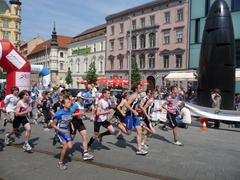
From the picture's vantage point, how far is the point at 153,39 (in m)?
52.2

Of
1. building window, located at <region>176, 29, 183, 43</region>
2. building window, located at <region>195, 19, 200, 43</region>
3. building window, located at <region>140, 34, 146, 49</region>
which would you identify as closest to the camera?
building window, located at <region>195, 19, 200, 43</region>

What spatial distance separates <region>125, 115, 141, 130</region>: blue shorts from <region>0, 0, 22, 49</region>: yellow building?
8184 cm

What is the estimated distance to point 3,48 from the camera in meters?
17.7

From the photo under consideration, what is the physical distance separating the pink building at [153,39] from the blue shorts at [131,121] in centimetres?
3661

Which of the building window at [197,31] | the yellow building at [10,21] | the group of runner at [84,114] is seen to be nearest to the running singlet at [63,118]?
the group of runner at [84,114]

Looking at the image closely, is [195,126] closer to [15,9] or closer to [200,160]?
[200,160]

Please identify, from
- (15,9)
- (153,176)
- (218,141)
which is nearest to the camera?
(153,176)

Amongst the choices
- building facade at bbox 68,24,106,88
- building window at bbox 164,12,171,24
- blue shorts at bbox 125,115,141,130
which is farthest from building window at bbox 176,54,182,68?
blue shorts at bbox 125,115,141,130

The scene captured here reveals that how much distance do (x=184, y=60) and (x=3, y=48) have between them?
3165cm

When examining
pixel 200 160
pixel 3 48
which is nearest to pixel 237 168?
pixel 200 160

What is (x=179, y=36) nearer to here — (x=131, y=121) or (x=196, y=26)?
(x=196, y=26)

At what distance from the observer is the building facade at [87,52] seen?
2598 inches

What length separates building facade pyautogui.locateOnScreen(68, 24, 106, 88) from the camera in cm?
6600

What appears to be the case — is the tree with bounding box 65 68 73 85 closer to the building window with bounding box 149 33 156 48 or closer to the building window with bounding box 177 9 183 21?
the building window with bounding box 149 33 156 48
